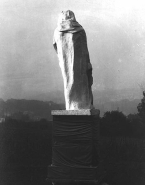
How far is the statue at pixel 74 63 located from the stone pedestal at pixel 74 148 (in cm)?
29

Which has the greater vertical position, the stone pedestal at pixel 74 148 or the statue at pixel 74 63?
the statue at pixel 74 63

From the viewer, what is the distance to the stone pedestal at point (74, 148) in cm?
575

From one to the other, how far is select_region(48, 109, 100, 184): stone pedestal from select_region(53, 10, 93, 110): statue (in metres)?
0.29

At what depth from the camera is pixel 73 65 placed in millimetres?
6066

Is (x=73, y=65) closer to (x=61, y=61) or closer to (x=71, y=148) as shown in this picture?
(x=61, y=61)

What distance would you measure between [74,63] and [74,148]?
5.09 ft

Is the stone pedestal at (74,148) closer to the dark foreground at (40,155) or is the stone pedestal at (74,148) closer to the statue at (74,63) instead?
the statue at (74,63)

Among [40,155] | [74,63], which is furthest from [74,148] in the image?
[40,155]

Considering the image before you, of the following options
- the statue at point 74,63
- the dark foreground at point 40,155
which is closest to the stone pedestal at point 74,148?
the statue at point 74,63

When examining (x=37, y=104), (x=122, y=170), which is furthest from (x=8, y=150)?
(x=122, y=170)

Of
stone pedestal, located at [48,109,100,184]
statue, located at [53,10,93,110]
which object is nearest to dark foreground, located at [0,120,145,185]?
stone pedestal, located at [48,109,100,184]

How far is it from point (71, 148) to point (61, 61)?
1.65 metres

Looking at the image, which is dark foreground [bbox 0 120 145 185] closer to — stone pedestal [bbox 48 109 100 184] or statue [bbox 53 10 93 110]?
stone pedestal [bbox 48 109 100 184]

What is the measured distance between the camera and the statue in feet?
19.9
